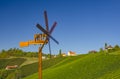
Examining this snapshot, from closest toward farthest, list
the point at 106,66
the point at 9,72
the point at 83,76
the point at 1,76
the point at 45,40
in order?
the point at 45,40 < the point at 83,76 < the point at 106,66 < the point at 1,76 < the point at 9,72

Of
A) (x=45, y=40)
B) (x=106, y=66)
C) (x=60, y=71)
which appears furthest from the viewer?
(x=60, y=71)

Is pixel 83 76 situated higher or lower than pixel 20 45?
lower

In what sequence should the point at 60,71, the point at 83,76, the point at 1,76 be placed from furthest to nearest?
the point at 1,76, the point at 60,71, the point at 83,76

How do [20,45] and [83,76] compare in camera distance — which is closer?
[20,45]

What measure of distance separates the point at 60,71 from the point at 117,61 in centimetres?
1400

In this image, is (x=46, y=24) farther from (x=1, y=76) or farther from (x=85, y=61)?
(x=1, y=76)

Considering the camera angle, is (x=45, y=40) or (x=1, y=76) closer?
(x=45, y=40)

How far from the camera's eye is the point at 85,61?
3873 inches

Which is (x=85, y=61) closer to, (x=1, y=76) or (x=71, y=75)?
(x=71, y=75)

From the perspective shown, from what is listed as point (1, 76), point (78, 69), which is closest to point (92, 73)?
point (78, 69)

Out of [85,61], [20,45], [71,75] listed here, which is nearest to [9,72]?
[85,61]

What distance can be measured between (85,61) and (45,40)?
117ft

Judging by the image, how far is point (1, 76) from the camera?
121250 mm

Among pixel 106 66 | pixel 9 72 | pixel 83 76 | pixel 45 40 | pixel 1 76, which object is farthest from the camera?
pixel 9 72
